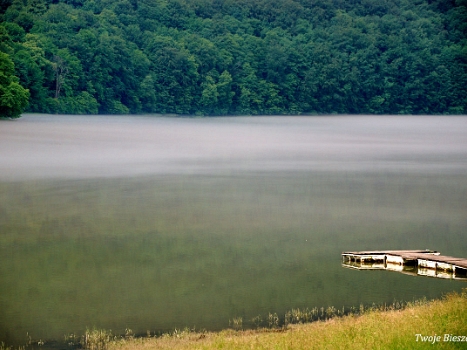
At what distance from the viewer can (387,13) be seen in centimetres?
14738

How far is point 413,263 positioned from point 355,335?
6100 mm

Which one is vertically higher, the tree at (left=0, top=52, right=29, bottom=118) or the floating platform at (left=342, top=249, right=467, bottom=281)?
the tree at (left=0, top=52, right=29, bottom=118)

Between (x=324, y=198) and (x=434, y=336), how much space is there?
70.3ft

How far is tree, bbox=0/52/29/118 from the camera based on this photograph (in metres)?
77.7

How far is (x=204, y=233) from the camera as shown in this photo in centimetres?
2205

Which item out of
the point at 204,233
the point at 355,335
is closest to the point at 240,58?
the point at 204,233

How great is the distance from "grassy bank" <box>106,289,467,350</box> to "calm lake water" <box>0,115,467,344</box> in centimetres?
107

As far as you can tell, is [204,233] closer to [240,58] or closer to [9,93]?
[9,93]

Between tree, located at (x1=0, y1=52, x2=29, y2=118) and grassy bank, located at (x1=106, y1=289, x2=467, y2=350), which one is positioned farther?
tree, located at (x1=0, y1=52, x2=29, y2=118)

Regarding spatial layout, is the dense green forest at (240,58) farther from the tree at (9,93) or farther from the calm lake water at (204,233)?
the calm lake water at (204,233)

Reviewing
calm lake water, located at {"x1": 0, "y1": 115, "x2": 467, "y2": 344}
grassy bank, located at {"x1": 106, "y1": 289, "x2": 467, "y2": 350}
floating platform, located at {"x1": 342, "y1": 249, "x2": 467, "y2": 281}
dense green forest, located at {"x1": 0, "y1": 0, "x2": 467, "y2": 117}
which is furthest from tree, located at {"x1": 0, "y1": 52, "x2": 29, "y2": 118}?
grassy bank, located at {"x1": 106, "y1": 289, "x2": 467, "y2": 350}

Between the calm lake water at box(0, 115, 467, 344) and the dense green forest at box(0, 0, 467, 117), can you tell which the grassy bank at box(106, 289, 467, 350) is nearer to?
the calm lake water at box(0, 115, 467, 344)

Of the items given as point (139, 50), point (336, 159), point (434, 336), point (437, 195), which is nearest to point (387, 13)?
point (139, 50)

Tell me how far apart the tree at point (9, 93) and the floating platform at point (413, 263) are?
65555mm
